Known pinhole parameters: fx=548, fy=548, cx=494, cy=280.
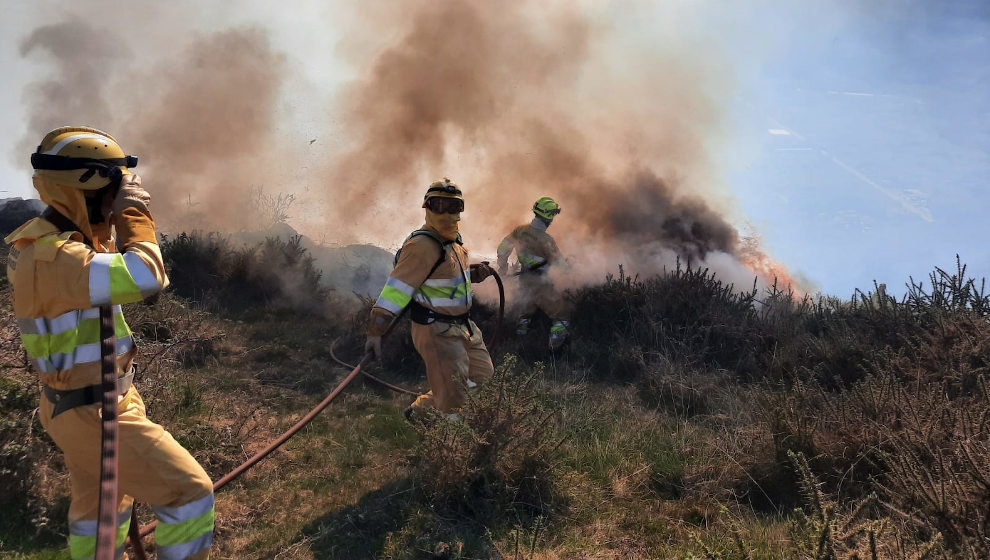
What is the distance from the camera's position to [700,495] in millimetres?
3662

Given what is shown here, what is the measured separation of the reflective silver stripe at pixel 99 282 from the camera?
1.94 metres

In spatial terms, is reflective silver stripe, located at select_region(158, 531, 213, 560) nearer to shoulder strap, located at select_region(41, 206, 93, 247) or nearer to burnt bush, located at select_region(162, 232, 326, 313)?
shoulder strap, located at select_region(41, 206, 93, 247)

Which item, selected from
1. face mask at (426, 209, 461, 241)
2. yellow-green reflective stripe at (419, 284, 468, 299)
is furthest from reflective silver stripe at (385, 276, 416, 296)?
face mask at (426, 209, 461, 241)

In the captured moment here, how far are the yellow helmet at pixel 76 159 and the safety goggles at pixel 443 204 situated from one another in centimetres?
223

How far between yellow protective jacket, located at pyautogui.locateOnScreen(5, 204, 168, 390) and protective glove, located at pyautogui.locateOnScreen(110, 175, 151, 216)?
0.06 ft

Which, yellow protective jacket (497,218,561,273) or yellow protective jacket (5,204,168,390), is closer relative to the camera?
yellow protective jacket (5,204,168,390)

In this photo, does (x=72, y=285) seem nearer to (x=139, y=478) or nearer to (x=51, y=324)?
(x=51, y=324)

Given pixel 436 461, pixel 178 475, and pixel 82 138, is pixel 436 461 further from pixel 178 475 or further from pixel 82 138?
pixel 82 138

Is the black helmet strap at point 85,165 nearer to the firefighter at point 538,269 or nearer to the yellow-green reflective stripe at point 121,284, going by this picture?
the yellow-green reflective stripe at point 121,284

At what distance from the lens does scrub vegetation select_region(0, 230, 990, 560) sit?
296 centimetres

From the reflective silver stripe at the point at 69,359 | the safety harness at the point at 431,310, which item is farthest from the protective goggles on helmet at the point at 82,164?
the safety harness at the point at 431,310

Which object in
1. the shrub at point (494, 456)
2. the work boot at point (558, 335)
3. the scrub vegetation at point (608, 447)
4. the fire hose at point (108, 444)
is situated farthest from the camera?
the work boot at point (558, 335)

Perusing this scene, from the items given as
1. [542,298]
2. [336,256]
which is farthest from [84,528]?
[336,256]

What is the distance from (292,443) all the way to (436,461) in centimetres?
173
